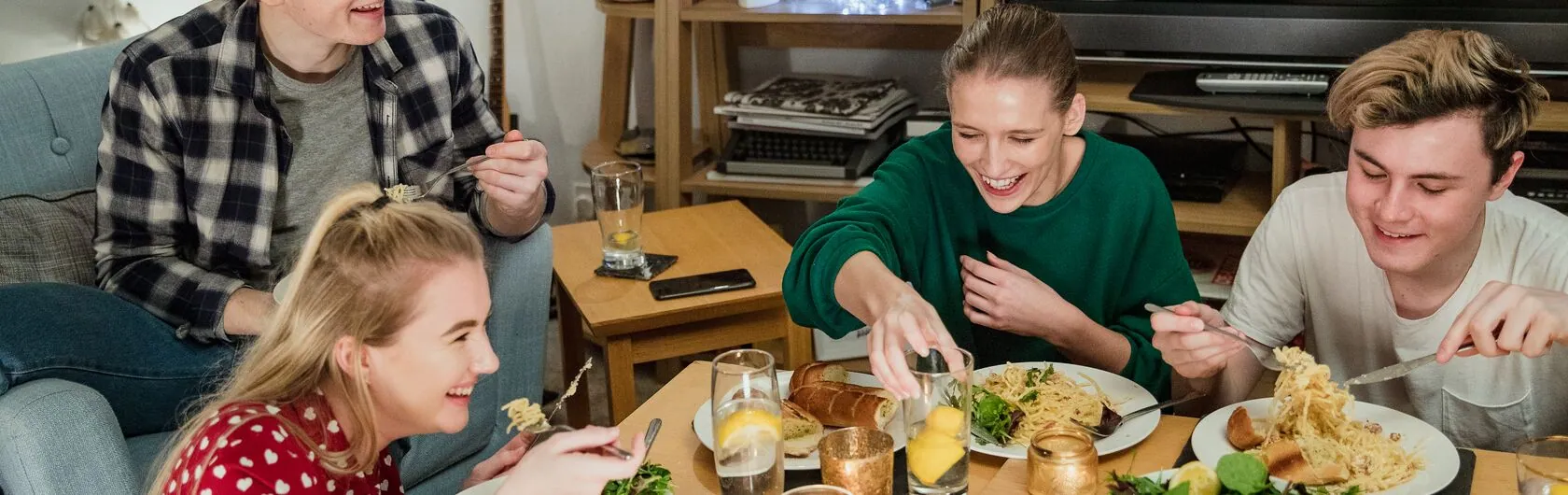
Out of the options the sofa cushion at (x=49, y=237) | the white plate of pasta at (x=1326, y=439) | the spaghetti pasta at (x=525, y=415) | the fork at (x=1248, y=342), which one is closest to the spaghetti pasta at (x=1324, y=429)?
the white plate of pasta at (x=1326, y=439)

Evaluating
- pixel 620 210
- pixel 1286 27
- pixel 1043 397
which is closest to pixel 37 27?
pixel 620 210

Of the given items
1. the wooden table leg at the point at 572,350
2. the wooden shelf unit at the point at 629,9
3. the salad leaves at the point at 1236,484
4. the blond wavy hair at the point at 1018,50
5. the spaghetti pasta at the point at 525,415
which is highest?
the blond wavy hair at the point at 1018,50

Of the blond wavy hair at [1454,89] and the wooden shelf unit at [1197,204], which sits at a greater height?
the blond wavy hair at [1454,89]

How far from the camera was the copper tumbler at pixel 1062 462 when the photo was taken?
1.33m

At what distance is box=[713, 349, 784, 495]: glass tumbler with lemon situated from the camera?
4.46ft

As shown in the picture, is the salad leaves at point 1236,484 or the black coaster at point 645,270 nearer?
the salad leaves at point 1236,484

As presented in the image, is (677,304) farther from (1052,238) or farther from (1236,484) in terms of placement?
(1236,484)

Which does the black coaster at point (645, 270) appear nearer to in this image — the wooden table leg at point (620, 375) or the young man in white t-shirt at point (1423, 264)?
the wooden table leg at point (620, 375)

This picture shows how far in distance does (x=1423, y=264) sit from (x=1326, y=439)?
1.10ft

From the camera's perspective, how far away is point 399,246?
4.68 ft

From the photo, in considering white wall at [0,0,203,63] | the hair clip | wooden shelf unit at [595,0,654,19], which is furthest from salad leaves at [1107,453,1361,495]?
white wall at [0,0,203,63]

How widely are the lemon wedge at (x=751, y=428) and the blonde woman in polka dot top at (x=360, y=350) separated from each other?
25cm

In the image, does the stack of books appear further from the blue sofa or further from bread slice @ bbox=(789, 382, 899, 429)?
bread slice @ bbox=(789, 382, 899, 429)

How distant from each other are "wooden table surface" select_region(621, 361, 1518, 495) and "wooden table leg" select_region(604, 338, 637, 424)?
76cm
